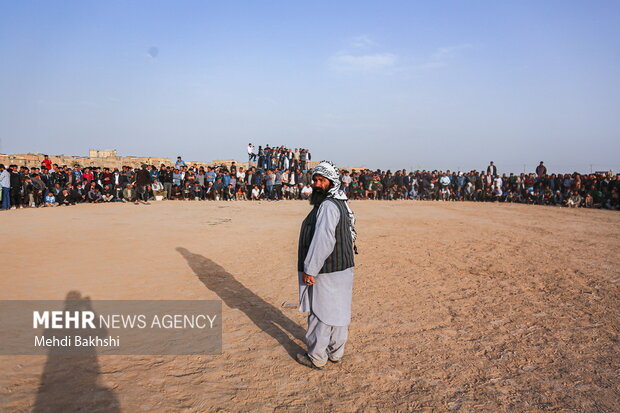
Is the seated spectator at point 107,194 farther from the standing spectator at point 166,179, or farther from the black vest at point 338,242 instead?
the black vest at point 338,242

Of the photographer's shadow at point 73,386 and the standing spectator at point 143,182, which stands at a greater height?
the standing spectator at point 143,182

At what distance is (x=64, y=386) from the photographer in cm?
319

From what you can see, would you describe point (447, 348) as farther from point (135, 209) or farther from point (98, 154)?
point (98, 154)

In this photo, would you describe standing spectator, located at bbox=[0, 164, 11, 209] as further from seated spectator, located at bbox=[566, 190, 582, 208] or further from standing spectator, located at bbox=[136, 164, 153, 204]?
seated spectator, located at bbox=[566, 190, 582, 208]

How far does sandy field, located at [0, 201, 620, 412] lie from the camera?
3112 mm

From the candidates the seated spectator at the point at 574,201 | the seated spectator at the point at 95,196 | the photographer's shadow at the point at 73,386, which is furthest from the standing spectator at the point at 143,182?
the seated spectator at the point at 574,201

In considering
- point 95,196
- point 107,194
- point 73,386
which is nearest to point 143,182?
point 107,194

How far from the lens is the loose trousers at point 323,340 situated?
3.56m

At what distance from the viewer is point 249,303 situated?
5324mm

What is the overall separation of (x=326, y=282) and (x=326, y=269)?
0.12 meters

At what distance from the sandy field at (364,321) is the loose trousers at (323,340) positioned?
0.13 meters

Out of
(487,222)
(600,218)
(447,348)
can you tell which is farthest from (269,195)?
(447,348)

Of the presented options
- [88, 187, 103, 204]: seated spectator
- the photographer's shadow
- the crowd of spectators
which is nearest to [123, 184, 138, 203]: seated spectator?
the crowd of spectators

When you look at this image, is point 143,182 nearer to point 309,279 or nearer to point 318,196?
point 318,196
